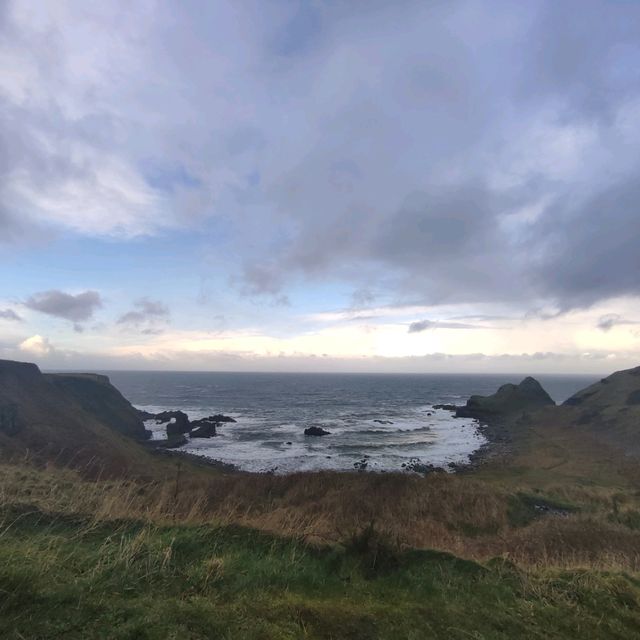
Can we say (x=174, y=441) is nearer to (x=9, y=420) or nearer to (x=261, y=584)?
(x=9, y=420)

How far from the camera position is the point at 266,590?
21.1 ft

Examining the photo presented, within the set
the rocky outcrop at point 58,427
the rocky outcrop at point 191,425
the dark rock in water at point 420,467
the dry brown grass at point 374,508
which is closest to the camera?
the dry brown grass at point 374,508

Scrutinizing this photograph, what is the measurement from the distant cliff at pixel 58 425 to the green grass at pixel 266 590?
975 inches

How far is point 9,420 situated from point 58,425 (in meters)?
4.53

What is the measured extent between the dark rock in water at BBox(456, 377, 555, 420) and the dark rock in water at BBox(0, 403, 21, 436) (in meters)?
75.2

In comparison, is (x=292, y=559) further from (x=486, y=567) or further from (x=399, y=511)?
(x=399, y=511)

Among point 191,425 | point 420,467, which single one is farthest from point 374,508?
point 191,425

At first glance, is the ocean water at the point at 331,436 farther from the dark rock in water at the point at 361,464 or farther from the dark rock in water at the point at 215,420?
the dark rock in water at the point at 215,420

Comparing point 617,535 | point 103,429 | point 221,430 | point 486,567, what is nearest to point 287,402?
point 221,430

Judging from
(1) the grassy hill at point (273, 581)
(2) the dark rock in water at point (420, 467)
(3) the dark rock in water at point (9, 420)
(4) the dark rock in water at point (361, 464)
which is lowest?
(2) the dark rock in water at point (420, 467)

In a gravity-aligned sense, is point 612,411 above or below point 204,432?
above

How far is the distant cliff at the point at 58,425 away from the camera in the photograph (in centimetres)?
3625

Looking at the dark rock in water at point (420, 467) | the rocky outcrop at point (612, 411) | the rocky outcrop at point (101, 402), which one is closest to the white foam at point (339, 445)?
the dark rock in water at point (420, 467)

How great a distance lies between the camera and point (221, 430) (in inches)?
2667
